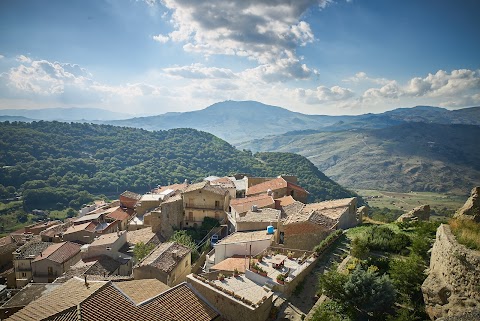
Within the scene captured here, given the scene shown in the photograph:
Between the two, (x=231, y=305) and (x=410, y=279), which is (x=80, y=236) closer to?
(x=231, y=305)

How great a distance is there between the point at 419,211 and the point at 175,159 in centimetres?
14390

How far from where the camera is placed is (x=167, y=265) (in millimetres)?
26734

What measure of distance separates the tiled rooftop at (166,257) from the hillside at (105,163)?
9041 centimetres

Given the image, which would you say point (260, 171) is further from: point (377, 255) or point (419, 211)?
point (377, 255)

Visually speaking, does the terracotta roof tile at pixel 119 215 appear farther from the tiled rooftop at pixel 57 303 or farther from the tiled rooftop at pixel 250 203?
the tiled rooftop at pixel 57 303

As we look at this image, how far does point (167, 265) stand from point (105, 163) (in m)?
135

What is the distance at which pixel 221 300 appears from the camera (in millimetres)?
17688

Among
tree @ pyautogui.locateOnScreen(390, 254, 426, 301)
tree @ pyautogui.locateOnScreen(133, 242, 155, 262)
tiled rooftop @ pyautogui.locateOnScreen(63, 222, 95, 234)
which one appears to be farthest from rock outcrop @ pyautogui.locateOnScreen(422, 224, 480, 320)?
tiled rooftop @ pyautogui.locateOnScreen(63, 222, 95, 234)

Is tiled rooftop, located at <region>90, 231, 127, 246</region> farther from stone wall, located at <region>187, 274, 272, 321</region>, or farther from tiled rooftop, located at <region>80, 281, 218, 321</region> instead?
stone wall, located at <region>187, 274, 272, 321</region>

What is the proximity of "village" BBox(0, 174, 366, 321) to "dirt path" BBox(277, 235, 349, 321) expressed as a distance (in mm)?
524

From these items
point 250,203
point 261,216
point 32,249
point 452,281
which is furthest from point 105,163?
point 452,281

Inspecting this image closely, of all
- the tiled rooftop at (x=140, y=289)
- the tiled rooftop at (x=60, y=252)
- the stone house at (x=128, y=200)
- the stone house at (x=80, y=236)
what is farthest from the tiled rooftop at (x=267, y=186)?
the tiled rooftop at (x=140, y=289)

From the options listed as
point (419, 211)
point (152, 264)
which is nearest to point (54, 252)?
point (152, 264)

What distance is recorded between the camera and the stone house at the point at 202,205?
1649 inches
